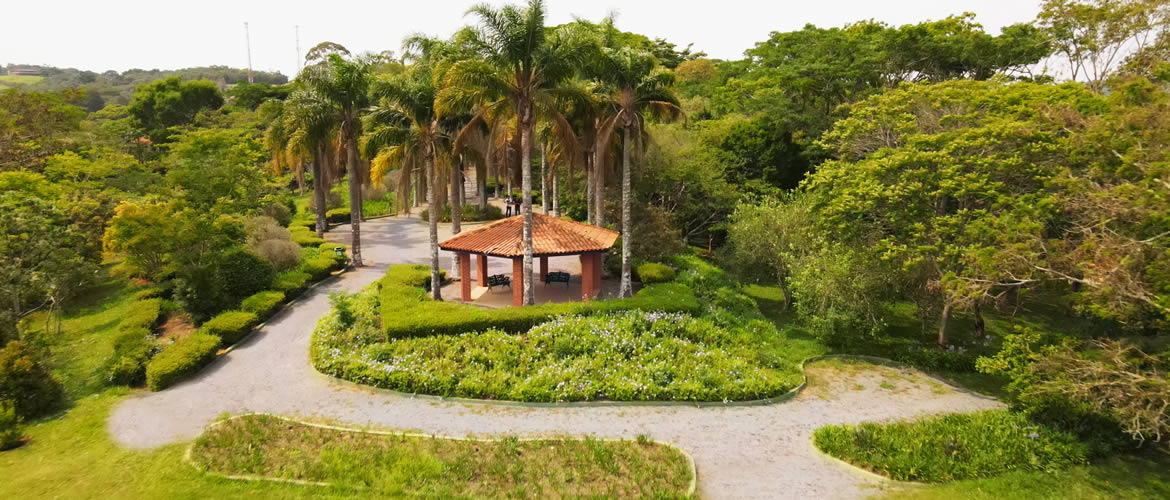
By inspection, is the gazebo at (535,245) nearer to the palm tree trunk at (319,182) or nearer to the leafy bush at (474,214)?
the palm tree trunk at (319,182)

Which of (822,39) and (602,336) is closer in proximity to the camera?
(602,336)

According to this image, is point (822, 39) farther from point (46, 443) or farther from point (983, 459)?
point (46, 443)

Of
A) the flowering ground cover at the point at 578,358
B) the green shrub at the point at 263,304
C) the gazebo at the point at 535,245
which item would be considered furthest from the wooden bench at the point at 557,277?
the green shrub at the point at 263,304

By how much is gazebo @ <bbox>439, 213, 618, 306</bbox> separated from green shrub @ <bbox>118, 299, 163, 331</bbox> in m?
11.0

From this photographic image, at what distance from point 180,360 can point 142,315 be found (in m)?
6.07

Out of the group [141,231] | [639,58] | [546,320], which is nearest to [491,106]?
[639,58]

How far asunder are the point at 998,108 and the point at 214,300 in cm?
3044

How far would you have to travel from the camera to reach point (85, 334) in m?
22.3

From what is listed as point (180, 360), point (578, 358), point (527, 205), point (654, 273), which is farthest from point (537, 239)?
point (180, 360)

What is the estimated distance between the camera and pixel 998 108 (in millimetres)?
20609

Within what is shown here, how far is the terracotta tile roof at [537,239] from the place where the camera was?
22.7 meters

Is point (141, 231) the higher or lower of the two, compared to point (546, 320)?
higher

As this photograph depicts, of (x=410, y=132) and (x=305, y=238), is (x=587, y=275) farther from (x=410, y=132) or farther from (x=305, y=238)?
(x=305, y=238)

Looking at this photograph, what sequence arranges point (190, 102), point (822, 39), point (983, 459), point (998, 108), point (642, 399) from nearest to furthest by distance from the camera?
point (983, 459) < point (642, 399) < point (998, 108) < point (822, 39) < point (190, 102)
